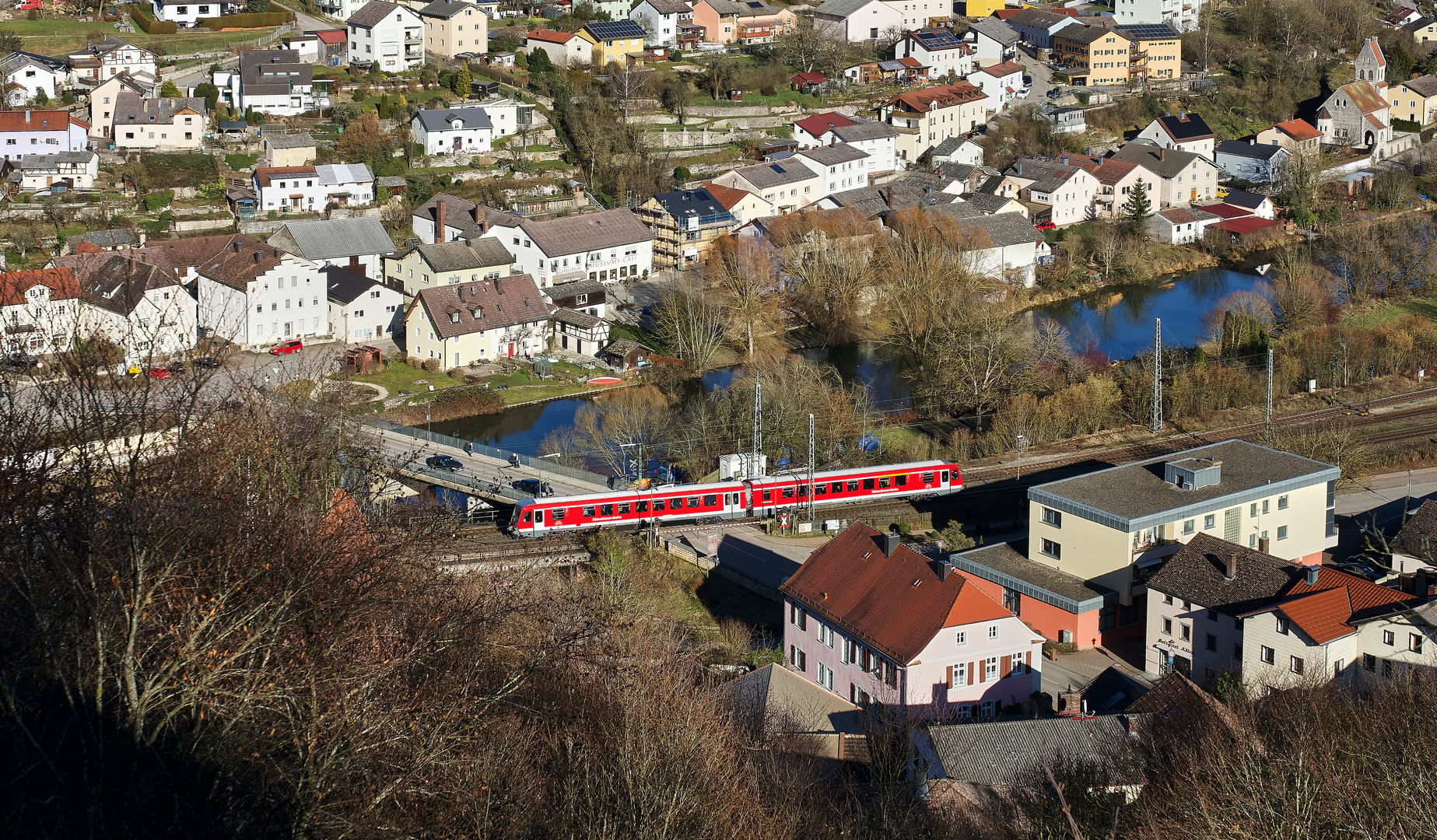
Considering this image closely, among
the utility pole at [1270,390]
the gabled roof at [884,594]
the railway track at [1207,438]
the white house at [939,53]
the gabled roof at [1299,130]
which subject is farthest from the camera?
the white house at [939,53]

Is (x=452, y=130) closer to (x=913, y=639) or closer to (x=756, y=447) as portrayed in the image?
(x=756, y=447)

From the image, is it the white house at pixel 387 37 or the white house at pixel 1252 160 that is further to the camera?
the white house at pixel 1252 160

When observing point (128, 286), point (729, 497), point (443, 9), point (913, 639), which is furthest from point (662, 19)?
point (913, 639)

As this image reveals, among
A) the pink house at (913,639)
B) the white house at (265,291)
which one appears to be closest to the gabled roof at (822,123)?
the white house at (265,291)

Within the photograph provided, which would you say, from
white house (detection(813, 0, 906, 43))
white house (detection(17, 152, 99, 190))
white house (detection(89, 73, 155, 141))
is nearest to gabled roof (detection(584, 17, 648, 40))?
white house (detection(813, 0, 906, 43))

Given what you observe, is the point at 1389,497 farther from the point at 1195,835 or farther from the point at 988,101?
the point at 988,101

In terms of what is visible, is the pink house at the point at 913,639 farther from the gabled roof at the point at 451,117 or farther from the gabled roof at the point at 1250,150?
the gabled roof at the point at 1250,150

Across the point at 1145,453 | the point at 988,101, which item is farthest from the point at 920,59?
the point at 1145,453
